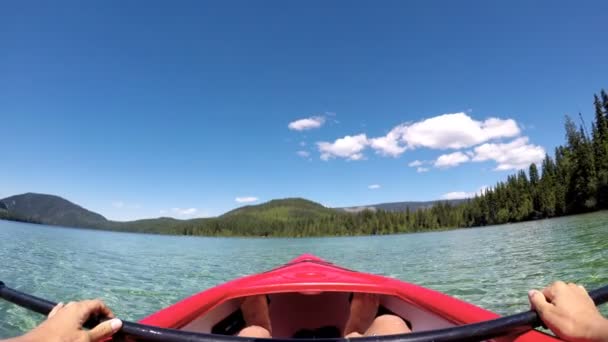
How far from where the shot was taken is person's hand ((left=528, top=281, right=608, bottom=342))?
58.9 inches

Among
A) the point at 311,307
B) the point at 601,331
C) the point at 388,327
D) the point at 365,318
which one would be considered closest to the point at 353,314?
the point at 365,318

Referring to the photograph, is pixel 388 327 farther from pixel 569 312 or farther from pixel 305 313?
pixel 305 313

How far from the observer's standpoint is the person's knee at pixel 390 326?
3010 millimetres

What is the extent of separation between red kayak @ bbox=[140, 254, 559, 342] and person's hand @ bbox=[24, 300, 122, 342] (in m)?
1.01

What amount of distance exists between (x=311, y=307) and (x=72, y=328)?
3675 millimetres

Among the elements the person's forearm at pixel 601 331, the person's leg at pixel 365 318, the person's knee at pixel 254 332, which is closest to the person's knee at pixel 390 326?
the person's leg at pixel 365 318

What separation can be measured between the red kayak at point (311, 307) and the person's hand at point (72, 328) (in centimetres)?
101

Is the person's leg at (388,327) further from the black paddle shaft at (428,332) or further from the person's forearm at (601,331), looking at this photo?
the person's forearm at (601,331)

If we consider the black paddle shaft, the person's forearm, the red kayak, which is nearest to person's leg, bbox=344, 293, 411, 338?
the red kayak

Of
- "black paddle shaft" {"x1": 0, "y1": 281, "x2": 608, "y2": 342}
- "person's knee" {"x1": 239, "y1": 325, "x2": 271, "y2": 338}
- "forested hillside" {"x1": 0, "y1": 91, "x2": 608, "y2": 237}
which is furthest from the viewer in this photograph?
"forested hillside" {"x1": 0, "y1": 91, "x2": 608, "y2": 237}

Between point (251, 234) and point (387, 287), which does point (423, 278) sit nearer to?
point (387, 287)

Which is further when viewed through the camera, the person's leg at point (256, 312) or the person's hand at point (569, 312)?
the person's leg at point (256, 312)

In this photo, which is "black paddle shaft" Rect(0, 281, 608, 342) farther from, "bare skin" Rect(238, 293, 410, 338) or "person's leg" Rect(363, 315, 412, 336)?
"bare skin" Rect(238, 293, 410, 338)

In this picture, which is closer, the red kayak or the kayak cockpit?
the red kayak
